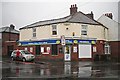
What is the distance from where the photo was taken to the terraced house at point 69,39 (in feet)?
108

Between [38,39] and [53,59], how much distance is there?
14.3ft

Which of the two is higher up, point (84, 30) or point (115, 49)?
point (84, 30)

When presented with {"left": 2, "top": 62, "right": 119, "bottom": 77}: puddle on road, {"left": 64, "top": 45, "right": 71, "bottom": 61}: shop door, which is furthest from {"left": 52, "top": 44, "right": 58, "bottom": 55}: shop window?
{"left": 2, "top": 62, "right": 119, "bottom": 77}: puddle on road

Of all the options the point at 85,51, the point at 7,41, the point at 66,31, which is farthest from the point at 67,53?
the point at 7,41

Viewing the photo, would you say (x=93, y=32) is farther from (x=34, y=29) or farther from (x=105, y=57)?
(x=34, y=29)

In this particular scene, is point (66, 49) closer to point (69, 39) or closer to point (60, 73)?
point (69, 39)

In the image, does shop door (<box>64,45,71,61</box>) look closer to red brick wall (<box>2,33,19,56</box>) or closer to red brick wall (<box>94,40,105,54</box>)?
red brick wall (<box>94,40,105,54</box>)

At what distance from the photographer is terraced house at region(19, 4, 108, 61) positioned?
32972 mm

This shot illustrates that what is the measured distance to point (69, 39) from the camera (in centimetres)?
3272

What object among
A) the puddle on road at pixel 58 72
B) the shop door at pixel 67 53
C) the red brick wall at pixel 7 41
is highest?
the red brick wall at pixel 7 41

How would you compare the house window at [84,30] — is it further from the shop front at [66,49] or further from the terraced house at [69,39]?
the shop front at [66,49]

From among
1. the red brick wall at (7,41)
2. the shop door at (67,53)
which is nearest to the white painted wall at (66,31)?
the shop door at (67,53)

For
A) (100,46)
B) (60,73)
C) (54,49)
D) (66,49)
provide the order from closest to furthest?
(60,73), (66,49), (54,49), (100,46)

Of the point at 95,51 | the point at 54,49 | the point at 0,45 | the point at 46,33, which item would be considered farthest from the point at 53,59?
the point at 0,45
